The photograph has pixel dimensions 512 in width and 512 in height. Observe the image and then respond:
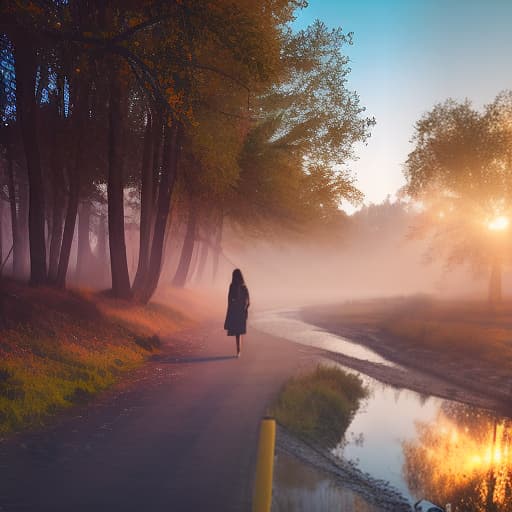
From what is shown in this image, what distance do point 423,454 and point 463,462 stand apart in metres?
0.70

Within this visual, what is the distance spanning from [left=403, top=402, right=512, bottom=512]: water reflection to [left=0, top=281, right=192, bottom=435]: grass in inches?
244

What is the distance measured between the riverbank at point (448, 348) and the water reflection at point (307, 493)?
7.59 metres

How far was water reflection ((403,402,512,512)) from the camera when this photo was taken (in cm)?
682

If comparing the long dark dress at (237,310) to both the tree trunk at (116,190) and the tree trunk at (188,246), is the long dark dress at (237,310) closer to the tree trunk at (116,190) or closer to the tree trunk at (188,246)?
the tree trunk at (116,190)

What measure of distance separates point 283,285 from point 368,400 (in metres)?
96.6

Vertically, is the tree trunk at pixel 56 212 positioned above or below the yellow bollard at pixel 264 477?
above

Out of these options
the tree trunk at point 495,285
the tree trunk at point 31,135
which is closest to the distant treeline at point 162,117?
the tree trunk at point 31,135

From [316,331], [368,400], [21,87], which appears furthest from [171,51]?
[316,331]

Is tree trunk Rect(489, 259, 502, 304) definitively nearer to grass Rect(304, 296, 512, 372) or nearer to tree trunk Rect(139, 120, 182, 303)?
grass Rect(304, 296, 512, 372)

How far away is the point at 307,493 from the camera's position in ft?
20.4

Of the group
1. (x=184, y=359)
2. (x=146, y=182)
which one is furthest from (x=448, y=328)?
(x=146, y=182)

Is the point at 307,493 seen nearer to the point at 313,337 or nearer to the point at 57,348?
the point at 57,348

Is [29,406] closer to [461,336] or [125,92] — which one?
[125,92]

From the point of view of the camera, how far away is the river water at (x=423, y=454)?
257 inches
